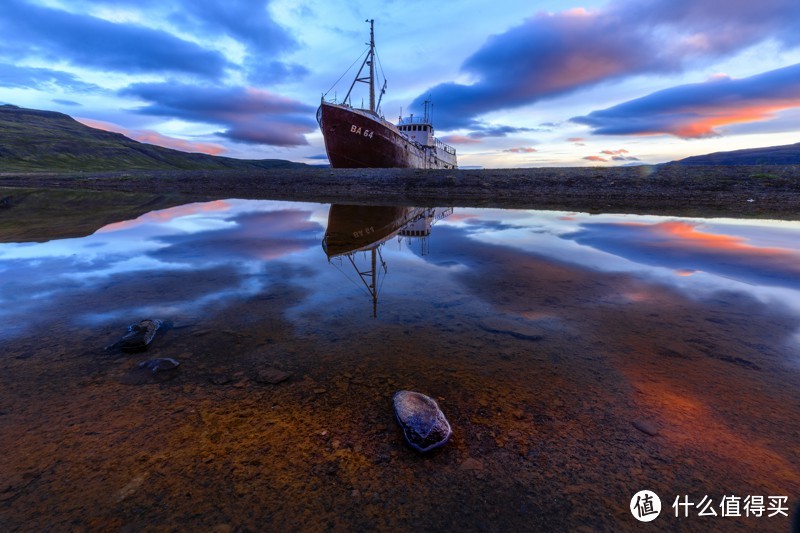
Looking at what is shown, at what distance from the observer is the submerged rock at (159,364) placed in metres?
4.45

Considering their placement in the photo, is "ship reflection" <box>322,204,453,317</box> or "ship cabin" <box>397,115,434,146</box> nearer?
"ship reflection" <box>322,204,453,317</box>

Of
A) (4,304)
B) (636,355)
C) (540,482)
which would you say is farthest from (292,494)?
(4,304)

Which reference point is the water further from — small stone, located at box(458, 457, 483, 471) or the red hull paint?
the red hull paint

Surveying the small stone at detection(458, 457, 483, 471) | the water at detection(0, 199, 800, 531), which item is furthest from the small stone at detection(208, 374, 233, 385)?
the small stone at detection(458, 457, 483, 471)

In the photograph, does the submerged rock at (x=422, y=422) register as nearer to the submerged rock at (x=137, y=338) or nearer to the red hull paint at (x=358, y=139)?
the submerged rock at (x=137, y=338)

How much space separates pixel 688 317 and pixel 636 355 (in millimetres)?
2111

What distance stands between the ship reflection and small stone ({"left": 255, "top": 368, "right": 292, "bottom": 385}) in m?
2.10

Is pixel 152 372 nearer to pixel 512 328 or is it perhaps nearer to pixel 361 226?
pixel 512 328

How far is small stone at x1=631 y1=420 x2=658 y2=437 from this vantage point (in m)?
3.47

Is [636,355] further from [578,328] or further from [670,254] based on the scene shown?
[670,254]

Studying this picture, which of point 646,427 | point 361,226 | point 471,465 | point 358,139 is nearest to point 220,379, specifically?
point 471,465

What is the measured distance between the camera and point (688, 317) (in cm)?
611

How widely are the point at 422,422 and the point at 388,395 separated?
0.75m

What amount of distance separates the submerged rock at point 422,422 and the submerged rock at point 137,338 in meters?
3.74
